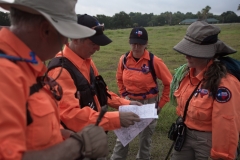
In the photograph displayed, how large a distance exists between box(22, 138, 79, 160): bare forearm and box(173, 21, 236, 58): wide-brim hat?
73.6 inches

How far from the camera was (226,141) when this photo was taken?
2658 mm

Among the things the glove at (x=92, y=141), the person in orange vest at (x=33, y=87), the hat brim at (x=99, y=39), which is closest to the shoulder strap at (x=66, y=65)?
the hat brim at (x=99, y=39)

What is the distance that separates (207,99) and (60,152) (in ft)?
6.24

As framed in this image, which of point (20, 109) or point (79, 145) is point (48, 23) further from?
point (79, 145)

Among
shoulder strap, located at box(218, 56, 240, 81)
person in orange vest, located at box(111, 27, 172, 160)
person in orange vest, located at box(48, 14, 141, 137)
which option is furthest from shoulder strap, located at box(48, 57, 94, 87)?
person in orange vest, located at box(111, 27, 172, 160)

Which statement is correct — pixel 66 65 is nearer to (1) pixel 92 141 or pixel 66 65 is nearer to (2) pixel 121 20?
(1) pixel 92 141

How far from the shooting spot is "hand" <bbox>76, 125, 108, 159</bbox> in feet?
5.03

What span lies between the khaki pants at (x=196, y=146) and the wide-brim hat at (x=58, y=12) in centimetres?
203

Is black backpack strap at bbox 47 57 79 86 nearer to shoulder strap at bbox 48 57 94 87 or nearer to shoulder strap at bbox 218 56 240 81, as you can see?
shoulder strap at bbox 48 57 94 87

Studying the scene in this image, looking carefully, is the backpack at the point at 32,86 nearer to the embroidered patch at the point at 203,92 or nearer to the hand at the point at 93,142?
the hand at the point at 93,142

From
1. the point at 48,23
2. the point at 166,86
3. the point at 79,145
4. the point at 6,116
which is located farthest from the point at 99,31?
the point at 166,86

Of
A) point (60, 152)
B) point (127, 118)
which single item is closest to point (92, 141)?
point (60, 152)

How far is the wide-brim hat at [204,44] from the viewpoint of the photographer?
9.36 feet

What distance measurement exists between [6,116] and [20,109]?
3.2 inches
